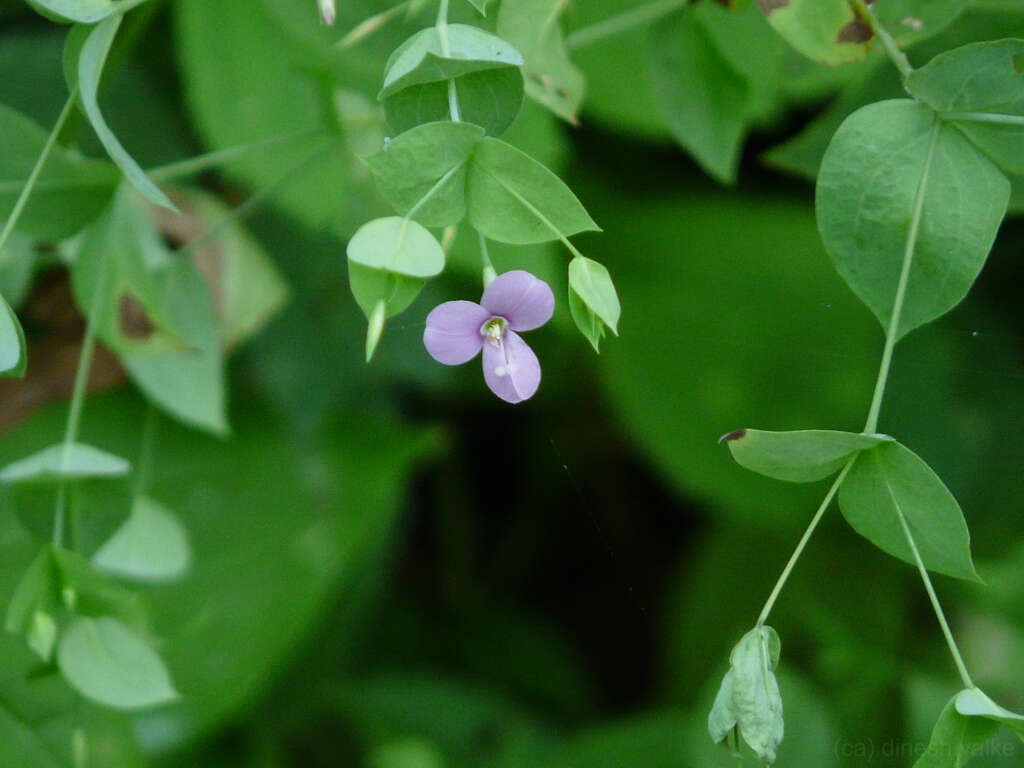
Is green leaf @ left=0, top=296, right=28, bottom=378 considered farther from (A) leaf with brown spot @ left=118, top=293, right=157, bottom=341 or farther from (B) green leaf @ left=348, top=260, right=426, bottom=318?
(A) leaf with brown spot @ left=118, top=293, right=157, bottom=341

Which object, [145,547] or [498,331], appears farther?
[145,547]

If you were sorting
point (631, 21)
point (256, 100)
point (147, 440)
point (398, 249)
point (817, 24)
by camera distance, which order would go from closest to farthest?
point (398, 249), point (817, 24), point (631, 21), point (147, 440), point (256, 100)

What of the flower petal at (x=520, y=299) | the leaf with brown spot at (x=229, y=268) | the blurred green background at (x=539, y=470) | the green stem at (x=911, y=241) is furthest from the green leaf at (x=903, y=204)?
the leaf with brown spot at (x=229, y=268)

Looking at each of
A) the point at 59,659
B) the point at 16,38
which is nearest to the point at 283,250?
the point at 16,38

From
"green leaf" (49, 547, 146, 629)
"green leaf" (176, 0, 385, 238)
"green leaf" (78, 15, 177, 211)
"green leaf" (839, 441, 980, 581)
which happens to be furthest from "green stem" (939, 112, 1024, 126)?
"green leaf" (176, 0, 385, 238)

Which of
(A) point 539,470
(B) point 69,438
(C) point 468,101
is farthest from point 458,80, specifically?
(A) point 539,470

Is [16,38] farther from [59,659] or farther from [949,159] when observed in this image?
[949,159]

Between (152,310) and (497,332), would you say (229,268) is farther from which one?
(497,332)
